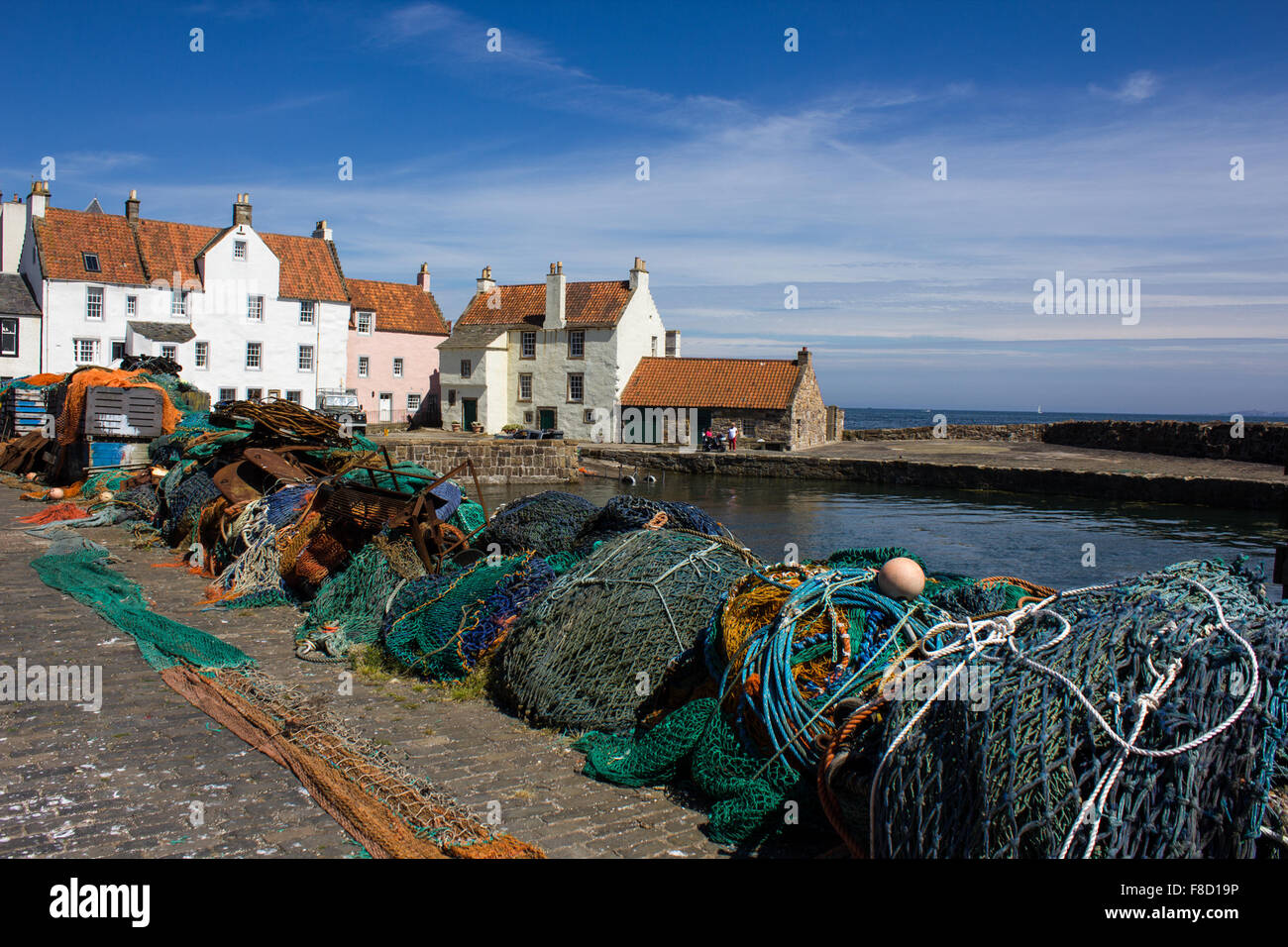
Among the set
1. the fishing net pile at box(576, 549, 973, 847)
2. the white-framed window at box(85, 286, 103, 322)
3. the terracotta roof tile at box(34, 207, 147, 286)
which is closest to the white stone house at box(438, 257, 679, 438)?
the terracotta roof tile at box(34, 207, 147, 286)

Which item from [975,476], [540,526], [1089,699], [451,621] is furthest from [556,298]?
[1089,699]

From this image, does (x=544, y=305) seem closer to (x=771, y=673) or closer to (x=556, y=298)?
(x=556, y=298)

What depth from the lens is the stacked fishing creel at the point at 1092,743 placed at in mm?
3604

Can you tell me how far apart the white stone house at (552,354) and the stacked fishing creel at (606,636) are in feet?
145

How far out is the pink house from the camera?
184 ft

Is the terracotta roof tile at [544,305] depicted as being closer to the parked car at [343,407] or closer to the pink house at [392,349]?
the pink house at [392,349]

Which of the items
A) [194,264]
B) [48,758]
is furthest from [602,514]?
[194,264]

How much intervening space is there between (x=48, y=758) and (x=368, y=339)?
173 ft

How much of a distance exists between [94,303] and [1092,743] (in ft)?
169

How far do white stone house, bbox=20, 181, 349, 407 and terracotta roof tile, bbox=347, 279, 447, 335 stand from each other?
11.7 feet

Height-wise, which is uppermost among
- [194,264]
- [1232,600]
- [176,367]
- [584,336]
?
[194,264]
